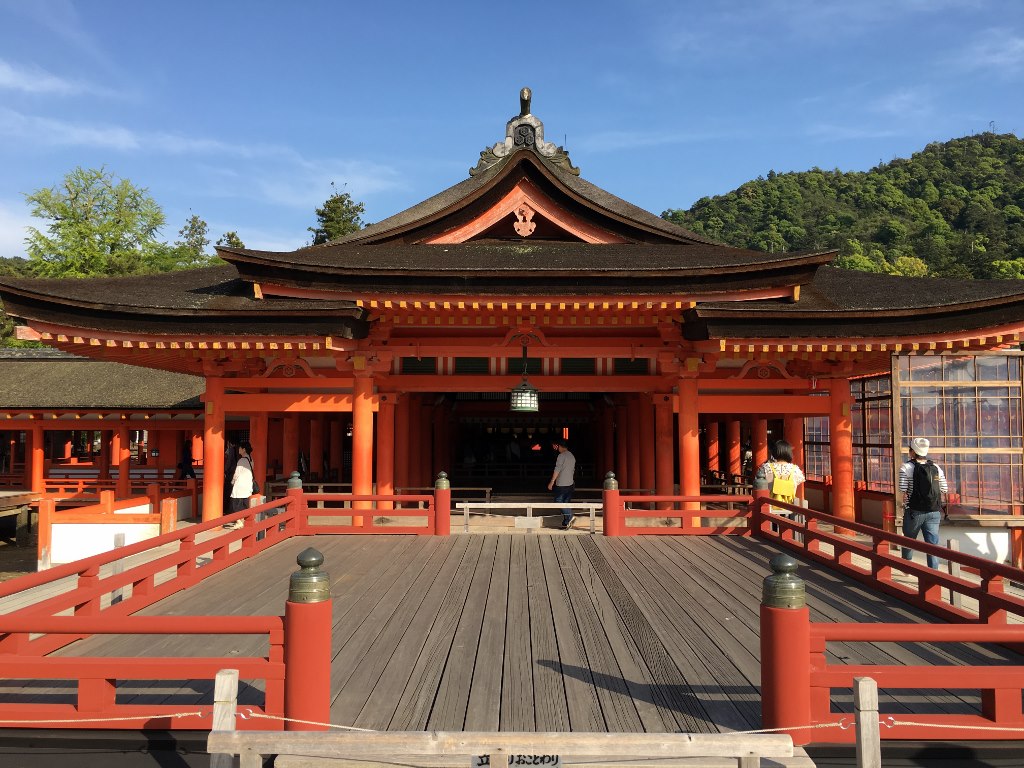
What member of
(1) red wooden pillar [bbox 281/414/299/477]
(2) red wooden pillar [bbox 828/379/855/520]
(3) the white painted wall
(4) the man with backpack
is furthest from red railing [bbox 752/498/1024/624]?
(3) the white painted wall

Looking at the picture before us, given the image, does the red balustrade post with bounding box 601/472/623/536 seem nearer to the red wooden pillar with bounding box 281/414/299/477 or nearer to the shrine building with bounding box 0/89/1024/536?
the shrine building with bounding box 0/89/1024/536

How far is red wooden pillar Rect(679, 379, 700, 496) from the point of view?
478 inches

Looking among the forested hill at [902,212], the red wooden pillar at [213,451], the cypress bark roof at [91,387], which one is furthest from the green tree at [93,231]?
the forested hill at [902,212]

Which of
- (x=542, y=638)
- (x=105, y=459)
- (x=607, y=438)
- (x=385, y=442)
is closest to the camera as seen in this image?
(x=542, y=638)

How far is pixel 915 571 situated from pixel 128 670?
7371mm

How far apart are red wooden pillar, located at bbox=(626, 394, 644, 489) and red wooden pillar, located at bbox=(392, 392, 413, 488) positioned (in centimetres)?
642

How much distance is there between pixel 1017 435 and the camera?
1495cm

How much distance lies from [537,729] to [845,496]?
34.3 feet

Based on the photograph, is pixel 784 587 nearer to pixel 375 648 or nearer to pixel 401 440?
pixel 375 648

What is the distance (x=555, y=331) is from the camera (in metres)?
13.7

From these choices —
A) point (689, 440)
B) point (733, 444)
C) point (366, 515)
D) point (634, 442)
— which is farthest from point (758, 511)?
point (733, 444)

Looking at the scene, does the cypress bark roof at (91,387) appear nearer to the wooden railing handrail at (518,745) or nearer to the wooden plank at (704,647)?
the wooden plank at (704,647)

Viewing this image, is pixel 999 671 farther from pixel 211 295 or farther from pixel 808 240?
pixel 808 240

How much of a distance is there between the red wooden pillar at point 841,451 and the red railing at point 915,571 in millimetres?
1682
